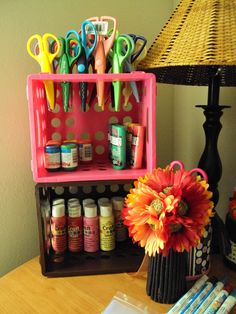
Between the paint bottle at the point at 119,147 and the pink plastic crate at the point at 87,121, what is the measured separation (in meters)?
0.02

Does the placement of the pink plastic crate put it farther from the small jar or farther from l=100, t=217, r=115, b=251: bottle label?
l=100, t=217, r=115, b=251: bottle label

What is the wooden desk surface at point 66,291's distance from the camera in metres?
0.61

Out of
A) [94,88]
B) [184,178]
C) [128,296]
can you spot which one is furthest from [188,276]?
[94,88]

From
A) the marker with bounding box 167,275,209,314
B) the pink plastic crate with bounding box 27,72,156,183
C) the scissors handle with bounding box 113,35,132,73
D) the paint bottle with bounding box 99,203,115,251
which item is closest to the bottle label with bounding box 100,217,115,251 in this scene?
the paint bottle with bounding box 99,203,115,251

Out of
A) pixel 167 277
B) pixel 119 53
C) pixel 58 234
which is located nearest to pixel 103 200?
pixel 58 234

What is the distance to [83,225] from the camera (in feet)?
2.53

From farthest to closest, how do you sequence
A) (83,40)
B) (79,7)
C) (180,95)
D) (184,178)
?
(180,95), (79,7), (83,40), (184,178)

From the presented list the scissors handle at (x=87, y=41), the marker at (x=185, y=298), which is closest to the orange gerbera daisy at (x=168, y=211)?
the marker at (x=185, y=298)

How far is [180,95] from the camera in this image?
3.31 feet

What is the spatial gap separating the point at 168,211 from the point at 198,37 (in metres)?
0.33

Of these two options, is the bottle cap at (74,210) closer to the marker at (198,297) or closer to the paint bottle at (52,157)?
the paint bottle at (52,157)

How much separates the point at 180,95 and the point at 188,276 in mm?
579

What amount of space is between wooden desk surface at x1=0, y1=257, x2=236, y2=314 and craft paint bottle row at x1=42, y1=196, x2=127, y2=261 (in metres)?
0.09

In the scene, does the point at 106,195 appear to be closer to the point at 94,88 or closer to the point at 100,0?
the point at 94,88
